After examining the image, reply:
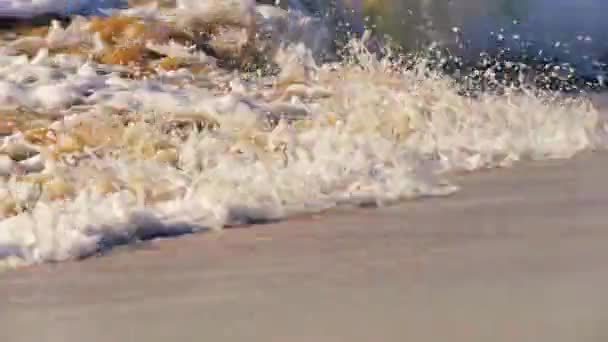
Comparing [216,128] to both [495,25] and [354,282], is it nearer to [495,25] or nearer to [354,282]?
[354,282]

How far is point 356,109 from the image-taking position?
17.6ft

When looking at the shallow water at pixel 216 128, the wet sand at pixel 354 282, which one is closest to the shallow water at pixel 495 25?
the shallow water at pixel 216 128

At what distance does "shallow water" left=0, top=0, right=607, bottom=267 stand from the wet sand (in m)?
0.22

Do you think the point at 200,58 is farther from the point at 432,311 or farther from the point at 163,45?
the point at 432,311

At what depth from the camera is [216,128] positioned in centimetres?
529

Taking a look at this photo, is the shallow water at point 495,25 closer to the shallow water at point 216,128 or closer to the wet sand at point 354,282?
the shallow water at point 216,128

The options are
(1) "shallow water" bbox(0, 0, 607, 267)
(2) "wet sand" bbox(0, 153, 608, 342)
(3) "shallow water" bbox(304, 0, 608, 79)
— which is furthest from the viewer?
(3) "shallow water" bbox(304, 0, 608, 79)

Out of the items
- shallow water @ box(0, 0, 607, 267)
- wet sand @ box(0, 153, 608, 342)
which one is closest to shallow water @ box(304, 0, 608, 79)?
shallow water @ box(0, 0, 607, 267)

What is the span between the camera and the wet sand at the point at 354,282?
276 cm

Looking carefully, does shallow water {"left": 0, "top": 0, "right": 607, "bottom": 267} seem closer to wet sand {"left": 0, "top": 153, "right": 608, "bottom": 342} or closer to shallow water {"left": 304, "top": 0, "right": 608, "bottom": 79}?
wet sand {"left": 0, "top": 153, "right": 608, "bottom": 342}

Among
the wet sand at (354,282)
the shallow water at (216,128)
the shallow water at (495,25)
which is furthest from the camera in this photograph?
the shallow water at (495,25)

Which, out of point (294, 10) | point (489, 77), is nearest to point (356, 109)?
point (489, 77)

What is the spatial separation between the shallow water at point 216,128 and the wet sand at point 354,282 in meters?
0.22

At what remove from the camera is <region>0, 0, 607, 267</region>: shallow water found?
4012 mm
